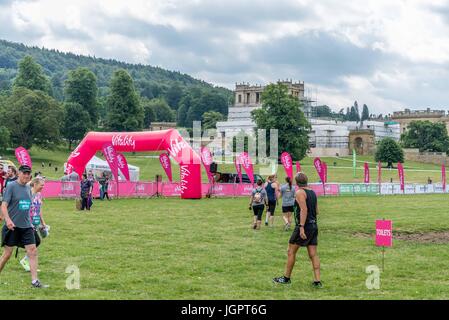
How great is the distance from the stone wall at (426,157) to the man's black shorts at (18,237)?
399 feet

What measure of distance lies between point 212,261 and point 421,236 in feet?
27.9

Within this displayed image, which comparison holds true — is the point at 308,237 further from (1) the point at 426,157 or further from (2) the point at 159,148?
(1) the point at 426,157

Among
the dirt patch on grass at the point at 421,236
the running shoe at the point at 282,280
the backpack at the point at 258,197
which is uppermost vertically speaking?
the backpack at the point at 258,197

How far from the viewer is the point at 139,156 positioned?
91.9 meters

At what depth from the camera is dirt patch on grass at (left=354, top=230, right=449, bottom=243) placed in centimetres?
1804

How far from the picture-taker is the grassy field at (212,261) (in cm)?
1030

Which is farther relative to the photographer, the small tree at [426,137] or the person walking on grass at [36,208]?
the small tree at [426,137]

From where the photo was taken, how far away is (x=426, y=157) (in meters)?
127

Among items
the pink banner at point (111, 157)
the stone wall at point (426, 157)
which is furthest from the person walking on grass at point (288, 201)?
the stone wall at point (426, 157)

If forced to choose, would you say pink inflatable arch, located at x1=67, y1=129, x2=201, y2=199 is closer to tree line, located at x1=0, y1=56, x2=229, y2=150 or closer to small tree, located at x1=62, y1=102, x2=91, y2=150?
tree line, located at x1=0, y1=56, x2=229, y2=150

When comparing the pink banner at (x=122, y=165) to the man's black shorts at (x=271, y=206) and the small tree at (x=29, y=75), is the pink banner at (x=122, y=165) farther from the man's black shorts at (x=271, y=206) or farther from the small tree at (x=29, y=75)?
the small tree at (x=29, y=75)

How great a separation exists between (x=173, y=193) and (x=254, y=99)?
435ft

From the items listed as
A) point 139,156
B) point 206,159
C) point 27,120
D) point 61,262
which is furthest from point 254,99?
point 61,262
